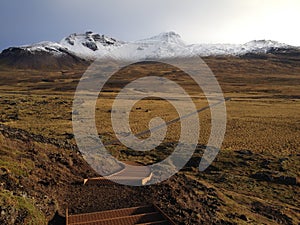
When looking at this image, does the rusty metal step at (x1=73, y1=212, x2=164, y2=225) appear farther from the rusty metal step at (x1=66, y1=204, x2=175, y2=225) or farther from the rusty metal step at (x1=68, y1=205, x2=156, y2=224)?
the rusty metal step at (x1=68, y1=205, x2=156, y2=224)

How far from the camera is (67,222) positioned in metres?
11.6

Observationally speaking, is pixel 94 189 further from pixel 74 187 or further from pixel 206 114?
pixel 206 114

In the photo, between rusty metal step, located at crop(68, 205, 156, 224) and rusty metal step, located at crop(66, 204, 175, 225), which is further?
rusty metal step, located at crop(68, 205, 156, 224)

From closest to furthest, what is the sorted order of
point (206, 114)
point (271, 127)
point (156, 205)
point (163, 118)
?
point (156, 205) < point (271, 127) < point (163, 118) < point (206, 114)

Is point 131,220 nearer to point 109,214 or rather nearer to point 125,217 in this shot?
point 125,217

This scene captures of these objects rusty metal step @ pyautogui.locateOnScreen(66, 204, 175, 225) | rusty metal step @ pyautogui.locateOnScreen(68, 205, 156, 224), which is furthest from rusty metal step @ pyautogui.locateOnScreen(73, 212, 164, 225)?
rusty metal step @ pyautogui.locateOnScreen(68, 205, 156, 224)

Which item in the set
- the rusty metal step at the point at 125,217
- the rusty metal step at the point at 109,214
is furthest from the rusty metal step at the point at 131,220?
the rusty metal step at the point at 109,214

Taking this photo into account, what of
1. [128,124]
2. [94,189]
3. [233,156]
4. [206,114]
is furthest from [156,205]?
[206,114]

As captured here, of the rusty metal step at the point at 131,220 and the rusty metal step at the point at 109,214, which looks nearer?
the rusty metal step at the point at 131,220

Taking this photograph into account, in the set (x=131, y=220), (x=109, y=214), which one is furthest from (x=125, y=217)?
(x=109, y=214)

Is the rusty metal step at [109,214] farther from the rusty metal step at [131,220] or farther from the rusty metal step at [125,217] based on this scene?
the rusty metal step at [131,220]

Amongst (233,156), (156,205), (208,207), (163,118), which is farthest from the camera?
(163,118)

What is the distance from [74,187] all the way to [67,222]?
3391 mm

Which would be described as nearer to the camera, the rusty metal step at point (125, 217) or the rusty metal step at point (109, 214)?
the rusty metal step at point (125, 217)
